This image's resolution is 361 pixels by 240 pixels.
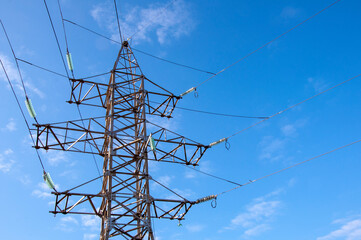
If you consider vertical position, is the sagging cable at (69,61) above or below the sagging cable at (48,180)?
above

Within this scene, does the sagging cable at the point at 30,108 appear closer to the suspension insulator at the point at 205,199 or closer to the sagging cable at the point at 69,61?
the sagging cable at the point at 69,61

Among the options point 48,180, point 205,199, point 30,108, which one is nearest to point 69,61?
point 30,108

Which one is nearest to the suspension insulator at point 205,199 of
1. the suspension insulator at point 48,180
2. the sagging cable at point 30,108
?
the suspension insulator at point 48,180

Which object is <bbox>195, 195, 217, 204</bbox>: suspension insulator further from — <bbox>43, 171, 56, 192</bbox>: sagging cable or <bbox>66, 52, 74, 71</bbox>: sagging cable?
<bbox>66, 52, 74, 71</bbox>: sagging cable

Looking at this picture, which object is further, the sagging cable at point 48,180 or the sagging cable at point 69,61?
the sagging cable at point 69,61

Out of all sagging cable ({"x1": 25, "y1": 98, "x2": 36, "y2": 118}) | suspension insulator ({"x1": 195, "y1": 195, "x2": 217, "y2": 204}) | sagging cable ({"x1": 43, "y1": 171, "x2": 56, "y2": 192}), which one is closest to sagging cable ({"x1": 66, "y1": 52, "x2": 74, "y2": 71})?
sagging cable ({"x1": 25, "y1": 98, "x2": 36, "y2": 118})

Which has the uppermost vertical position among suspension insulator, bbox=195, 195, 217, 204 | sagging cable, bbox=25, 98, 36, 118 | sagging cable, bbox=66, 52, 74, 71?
sagging cable, bbox=66, 52, 74, 71

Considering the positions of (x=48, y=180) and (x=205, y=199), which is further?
(x=205, y=199)

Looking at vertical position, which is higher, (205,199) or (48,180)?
(48,180)

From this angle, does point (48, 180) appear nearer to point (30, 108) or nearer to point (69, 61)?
point (30, 108)

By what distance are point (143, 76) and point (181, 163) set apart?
17.6ft

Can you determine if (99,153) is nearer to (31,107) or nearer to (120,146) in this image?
(120,146)

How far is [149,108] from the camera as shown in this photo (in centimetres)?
1984

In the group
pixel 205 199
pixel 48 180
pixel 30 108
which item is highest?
pixel 30 108
